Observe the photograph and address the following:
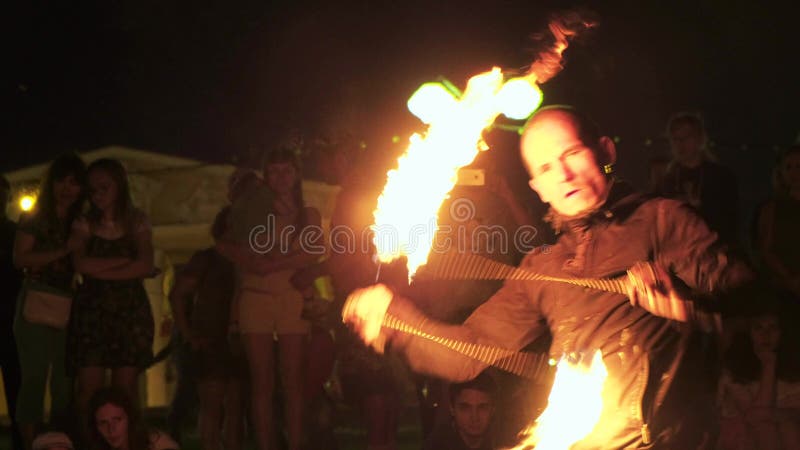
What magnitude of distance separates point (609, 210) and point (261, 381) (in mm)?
3351

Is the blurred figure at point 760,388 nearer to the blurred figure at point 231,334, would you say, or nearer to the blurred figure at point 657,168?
the blurred figure at point 657,168

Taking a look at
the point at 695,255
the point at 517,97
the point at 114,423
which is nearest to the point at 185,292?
the point at 114,423

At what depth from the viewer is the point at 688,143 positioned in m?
7.57

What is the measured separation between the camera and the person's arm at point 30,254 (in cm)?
748

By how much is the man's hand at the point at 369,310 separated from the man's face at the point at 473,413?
2107 mm

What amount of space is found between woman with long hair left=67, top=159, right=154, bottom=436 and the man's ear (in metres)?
3.68

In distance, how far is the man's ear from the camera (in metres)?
4.62

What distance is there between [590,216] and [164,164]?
417 inches

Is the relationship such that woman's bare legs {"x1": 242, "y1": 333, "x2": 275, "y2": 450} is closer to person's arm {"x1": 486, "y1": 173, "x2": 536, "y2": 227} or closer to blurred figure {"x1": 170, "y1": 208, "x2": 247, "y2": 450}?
blurred figure {"x1": 170, "y1": 208, "x2": 247, "y2": 450}

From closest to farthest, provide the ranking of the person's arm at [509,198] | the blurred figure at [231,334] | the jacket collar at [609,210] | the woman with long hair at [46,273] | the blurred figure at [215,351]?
1. the jacket collar at [609,210]
2. the person's arm at [509,198]
3. the woman with long hair at [46,273]
4. the blurred figure at [231,334]
5. the blurred figure at [215,351]

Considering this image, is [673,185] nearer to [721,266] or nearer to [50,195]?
[721,266]

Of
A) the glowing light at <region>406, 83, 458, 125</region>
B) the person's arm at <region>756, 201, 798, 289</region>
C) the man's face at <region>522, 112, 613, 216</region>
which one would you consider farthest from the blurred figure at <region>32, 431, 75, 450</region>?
the person's arm at <region>756, 201, 798, 289</region>

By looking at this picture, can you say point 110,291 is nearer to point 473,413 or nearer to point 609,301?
point 473,413

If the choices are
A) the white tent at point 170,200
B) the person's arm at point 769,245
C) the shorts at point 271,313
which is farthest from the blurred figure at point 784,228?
the white tent at point 170,200
